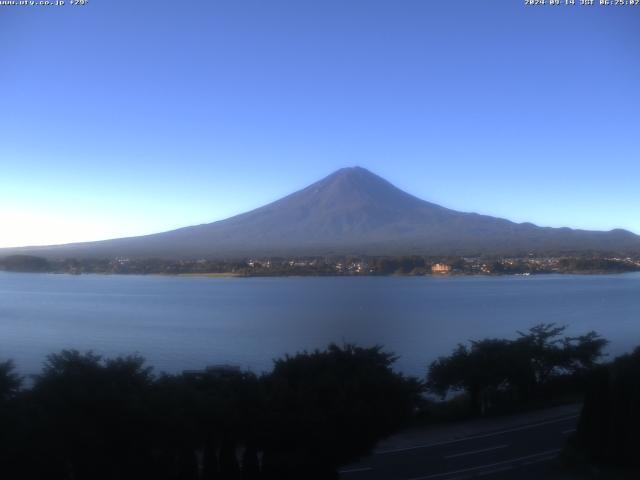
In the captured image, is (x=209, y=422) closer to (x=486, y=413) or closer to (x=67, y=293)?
(x=486, y=413)

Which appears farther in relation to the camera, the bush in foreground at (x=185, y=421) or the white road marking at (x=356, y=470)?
the white road marking at (x=356, y=470)

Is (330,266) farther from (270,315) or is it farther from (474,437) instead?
(474,437)

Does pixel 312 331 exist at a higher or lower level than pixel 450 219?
lower

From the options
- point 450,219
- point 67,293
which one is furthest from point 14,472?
point 450,219

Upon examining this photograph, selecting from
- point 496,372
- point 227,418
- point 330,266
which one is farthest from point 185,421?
point 330,266

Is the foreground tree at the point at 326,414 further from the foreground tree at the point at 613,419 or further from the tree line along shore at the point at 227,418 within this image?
the foreground tree at the point at 613,419

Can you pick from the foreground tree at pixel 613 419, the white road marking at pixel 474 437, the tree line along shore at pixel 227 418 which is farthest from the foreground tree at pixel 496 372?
the foreground tree at pixel 613 419
